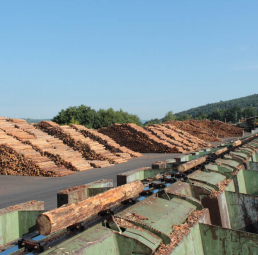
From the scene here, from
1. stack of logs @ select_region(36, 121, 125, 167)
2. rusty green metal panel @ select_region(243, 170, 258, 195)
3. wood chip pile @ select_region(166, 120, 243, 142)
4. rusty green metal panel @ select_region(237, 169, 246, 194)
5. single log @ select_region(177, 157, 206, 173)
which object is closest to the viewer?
single log @ select_region(177, 157, 206, 173)

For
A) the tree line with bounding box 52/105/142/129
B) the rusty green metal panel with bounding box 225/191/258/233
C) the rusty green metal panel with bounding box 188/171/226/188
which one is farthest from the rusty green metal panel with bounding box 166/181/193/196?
the tree line with bounding box 52/105/142/129

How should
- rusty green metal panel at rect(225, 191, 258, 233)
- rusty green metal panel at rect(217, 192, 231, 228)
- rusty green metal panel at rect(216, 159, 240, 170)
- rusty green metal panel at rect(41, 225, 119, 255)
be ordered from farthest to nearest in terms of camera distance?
rusty green metal panel at rect(216, 159, 240, 170), rusty green metal panel at rect(225, 191, 258, 233), rusty green metal panel at rect(217, 192, 231, 228), rusty green metal panel at rect(41, 225, 119, 255)

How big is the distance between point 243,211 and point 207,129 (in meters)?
37.4

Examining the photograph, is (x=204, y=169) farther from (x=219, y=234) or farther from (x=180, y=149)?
(x=180, y=149)

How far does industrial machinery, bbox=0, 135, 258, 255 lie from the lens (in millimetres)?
1953

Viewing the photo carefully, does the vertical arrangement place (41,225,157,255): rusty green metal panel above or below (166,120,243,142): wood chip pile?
below

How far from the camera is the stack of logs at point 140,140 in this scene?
72.7 ft

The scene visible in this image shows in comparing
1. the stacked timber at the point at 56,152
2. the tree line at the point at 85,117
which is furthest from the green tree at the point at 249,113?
the stacked timber at the point at 56,152

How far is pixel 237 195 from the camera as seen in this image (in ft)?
12.9

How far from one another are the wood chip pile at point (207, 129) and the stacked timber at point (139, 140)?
1332 cm

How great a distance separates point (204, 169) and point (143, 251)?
3.09 meters

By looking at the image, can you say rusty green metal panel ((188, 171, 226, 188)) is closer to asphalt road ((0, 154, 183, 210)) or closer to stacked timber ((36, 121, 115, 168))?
asphalt road ((0, 154, 183, 210))

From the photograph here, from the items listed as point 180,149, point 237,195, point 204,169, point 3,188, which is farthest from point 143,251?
point 180,149

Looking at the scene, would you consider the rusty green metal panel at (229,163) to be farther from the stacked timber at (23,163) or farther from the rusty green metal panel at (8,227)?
the stacked timber at (23,163)
